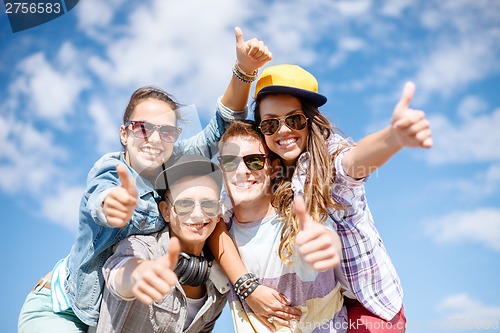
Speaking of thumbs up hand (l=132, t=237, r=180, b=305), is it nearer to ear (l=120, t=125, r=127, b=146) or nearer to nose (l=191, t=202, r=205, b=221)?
nose (l=191, t=202, r=205, b=221)

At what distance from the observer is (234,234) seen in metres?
4.83

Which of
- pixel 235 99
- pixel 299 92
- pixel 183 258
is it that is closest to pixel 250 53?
pixel 235 99

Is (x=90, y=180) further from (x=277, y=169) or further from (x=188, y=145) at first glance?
(x=277, y=169)

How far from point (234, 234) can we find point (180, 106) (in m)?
1.44

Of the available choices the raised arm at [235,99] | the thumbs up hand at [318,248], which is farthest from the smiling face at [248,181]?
the thumbs up hand at [318,248]

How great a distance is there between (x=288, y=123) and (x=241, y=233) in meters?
1.12

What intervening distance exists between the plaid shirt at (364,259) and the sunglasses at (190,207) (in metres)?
0.78

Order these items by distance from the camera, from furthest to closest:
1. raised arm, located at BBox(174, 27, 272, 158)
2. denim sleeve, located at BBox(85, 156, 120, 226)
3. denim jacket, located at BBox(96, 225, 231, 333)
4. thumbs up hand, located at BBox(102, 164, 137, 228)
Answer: raised arm, located at BBox(174, 27, 272, 158) < denim jacket, located at BBox(96, 225, 231, 333) < denim sleeve, located at BBox(85, 156, 120, 226) < thumbs up hand, located at BBox(102, 164, 137, 228)

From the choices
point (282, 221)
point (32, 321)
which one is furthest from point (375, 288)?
point (32, 321)

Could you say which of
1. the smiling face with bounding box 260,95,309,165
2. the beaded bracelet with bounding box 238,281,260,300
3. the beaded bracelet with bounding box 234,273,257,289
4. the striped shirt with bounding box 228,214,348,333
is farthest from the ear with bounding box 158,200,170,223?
the smiling face with bounding box 260,95,309,165

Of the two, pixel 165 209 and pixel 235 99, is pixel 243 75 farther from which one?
pixel 165 209

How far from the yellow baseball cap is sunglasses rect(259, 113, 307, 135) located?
0.21 meters

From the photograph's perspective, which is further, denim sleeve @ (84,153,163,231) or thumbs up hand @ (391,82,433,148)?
denim sleeve @ (84,153,163,231)

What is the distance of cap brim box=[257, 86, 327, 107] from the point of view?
461 centimetres
